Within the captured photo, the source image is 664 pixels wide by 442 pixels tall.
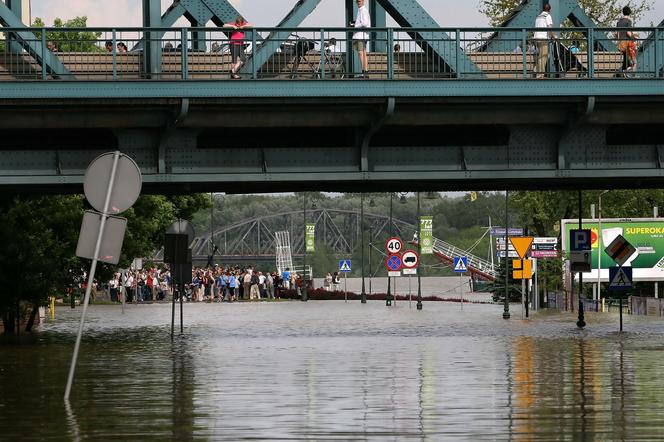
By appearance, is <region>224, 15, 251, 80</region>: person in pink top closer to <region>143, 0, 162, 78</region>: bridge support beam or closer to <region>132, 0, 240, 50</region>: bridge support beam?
<region>132, 0, 240, 50</region>: bridge support beam

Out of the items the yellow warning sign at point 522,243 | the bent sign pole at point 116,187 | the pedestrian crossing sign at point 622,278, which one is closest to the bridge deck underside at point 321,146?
the pedestrian crossing sign at point 622,278

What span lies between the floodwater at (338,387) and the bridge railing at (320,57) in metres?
5.19

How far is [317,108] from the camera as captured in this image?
95.9 feet

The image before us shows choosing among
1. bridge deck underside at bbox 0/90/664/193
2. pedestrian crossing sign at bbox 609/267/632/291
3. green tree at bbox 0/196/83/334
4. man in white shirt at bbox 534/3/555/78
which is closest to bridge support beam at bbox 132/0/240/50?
bridge deck underside at bbox 0/90/664/193

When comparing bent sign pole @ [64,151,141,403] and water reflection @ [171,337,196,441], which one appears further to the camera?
bent sign pole @ [64,151,141,403]

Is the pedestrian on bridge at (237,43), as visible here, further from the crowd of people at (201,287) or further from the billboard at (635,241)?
the crowd of people at (201,287)

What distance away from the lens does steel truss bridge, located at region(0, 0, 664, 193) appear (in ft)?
93.7

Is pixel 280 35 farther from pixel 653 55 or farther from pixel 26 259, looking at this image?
pixel 26 259

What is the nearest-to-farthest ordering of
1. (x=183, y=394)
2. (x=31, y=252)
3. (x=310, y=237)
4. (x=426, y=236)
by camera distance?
1. (x=183, y=394)
2. (x=31, y=252)
3. (x=426, y=236)
4. (x=310, y=237)

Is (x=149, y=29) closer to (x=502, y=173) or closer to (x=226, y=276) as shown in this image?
(x=502, y=173)

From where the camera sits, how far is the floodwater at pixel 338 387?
45.8ft

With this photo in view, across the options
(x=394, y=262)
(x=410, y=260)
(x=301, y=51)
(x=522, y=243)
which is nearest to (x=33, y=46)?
Result: (x=301, y=51)

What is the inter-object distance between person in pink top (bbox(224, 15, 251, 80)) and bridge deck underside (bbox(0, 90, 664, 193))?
1012 mm

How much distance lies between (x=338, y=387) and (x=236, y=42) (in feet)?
39.1
